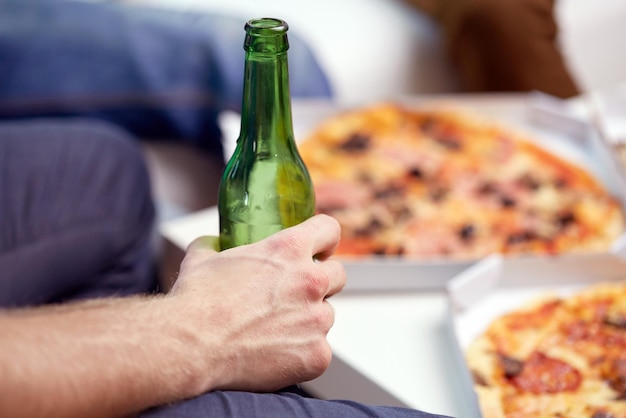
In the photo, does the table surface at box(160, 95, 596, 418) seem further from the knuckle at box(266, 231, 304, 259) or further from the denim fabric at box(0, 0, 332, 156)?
the denim fabric at box(0, 0, 332, 156)

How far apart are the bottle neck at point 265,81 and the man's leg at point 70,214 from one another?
512 millimetres

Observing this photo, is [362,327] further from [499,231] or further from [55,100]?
[55,100]

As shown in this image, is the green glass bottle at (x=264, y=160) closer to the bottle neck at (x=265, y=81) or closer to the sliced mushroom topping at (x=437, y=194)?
the bottle neck at (x=265, y=81)

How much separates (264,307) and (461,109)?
81cm

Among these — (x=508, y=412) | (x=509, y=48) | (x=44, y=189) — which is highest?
(x=509, y=48)

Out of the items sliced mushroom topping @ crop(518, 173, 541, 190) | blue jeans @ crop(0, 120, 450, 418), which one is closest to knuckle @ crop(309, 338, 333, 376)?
blue jeans @ crop(0, 120, 450, 418)

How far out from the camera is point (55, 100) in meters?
1.44

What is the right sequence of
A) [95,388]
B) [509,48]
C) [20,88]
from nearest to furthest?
[95,388], [20,88], [509,48]

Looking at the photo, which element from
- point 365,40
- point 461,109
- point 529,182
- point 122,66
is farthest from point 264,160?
point 365,40

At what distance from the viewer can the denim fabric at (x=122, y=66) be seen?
1.42 metres

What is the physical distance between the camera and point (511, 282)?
901 mm

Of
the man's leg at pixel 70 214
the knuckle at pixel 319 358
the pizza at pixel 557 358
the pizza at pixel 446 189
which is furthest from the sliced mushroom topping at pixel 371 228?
the knuckle at pixel 319 358

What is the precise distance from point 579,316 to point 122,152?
0.69m

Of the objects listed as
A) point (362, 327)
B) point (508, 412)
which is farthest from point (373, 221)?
point (508, 412)
